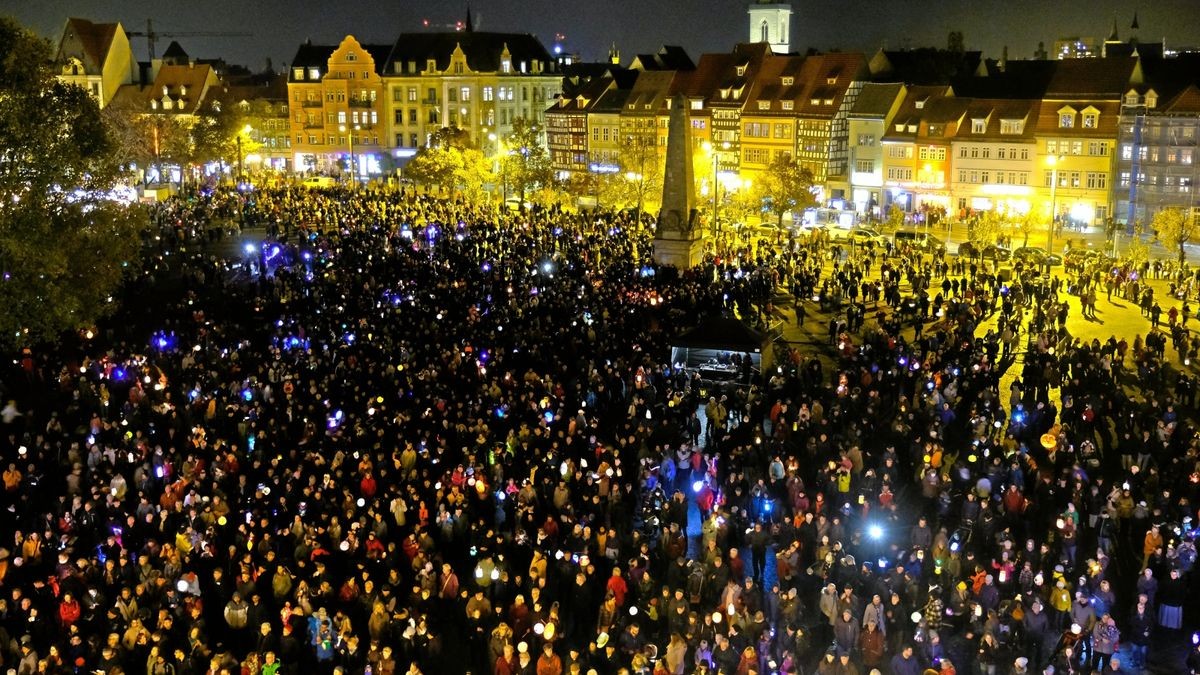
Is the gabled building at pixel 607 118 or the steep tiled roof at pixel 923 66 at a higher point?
the steep tiled roof at pixel 923 66

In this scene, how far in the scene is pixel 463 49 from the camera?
3546 inches

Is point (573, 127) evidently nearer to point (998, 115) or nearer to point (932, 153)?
point (932, 153)

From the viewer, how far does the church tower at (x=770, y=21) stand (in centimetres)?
11794

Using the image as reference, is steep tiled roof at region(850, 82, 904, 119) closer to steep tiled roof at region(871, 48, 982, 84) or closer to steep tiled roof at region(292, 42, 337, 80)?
steep tiled roof at region(871, 48, 982, 84)

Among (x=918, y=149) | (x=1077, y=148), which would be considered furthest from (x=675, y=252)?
(x=918, y=149)

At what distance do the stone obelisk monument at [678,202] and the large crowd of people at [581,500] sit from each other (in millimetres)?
10114

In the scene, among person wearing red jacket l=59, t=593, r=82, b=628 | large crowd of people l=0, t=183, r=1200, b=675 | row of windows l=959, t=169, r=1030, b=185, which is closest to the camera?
large crowd of people l=0, t=183, r=1200, b=675

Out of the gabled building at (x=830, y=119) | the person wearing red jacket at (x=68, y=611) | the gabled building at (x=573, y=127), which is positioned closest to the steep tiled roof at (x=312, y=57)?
the gabled building at (x=573, y=127)

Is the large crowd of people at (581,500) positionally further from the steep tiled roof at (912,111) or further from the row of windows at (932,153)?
the steep tiled roof at (912,111)

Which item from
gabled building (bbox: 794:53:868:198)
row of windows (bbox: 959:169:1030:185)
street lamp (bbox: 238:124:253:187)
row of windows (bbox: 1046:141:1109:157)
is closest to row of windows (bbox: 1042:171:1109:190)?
row of windows (bbox: 1046:141:1109:157)

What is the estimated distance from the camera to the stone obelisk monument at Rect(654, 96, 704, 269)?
125 feet

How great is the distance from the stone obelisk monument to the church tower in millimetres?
83941

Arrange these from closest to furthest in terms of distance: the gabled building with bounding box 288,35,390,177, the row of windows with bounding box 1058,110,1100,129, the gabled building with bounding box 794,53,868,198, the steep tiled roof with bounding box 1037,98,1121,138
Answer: the steep tiled roof with bounding box 1037,98,1121,138
the row of windows with bounding box 1058,110,1100,129
the gabled building with bounding box 794,53,868,198
the gabled building with bounding box 288,35,390,177

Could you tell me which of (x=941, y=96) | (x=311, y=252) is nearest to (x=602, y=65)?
(x=941, y=96)
